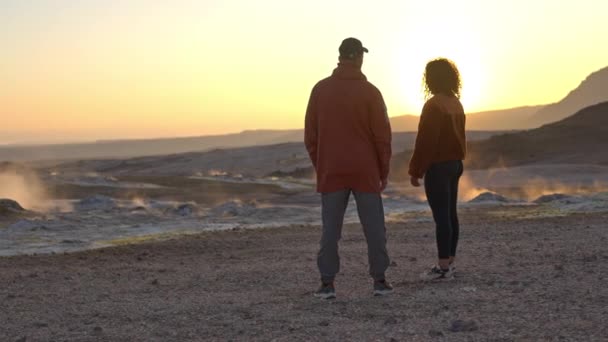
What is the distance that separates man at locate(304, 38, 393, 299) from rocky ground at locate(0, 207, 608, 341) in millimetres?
518

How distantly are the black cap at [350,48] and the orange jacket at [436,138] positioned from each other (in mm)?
1062

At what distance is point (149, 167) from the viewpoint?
74500 mm

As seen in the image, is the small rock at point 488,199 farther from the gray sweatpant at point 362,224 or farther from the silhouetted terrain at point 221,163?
the silhouetted terrain at point 221,163

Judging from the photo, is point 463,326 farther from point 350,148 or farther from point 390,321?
point 350,148

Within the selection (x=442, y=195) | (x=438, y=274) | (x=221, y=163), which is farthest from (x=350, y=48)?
(x=221, y=163)

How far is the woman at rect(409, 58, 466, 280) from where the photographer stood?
7961 mm

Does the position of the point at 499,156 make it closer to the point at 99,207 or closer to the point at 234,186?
the point at 234,186

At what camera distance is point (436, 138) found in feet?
26.0

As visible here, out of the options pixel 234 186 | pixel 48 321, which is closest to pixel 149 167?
pixel 234 186

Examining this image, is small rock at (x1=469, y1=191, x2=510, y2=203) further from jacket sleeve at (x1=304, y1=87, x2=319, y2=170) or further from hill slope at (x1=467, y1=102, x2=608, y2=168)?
hill slope at (x1=467, y1=102, x2=608, y2=168)

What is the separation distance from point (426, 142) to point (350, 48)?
1.26 metres

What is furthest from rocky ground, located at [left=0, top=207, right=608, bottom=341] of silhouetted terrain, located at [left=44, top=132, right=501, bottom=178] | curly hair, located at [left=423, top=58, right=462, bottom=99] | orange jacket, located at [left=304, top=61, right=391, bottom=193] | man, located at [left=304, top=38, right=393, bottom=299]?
silhouetted terrain, located at [left=44, top=132, right=501, bottom=178]

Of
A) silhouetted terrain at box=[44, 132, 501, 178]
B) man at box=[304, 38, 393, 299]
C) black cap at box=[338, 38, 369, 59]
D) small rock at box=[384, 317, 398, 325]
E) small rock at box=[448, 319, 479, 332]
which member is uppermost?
black cap at box=[338, 38, 369, 59]

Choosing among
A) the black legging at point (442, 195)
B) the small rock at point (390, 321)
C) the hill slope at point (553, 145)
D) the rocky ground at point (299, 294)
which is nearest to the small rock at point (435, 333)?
the rocky ground at point (299, 294)
